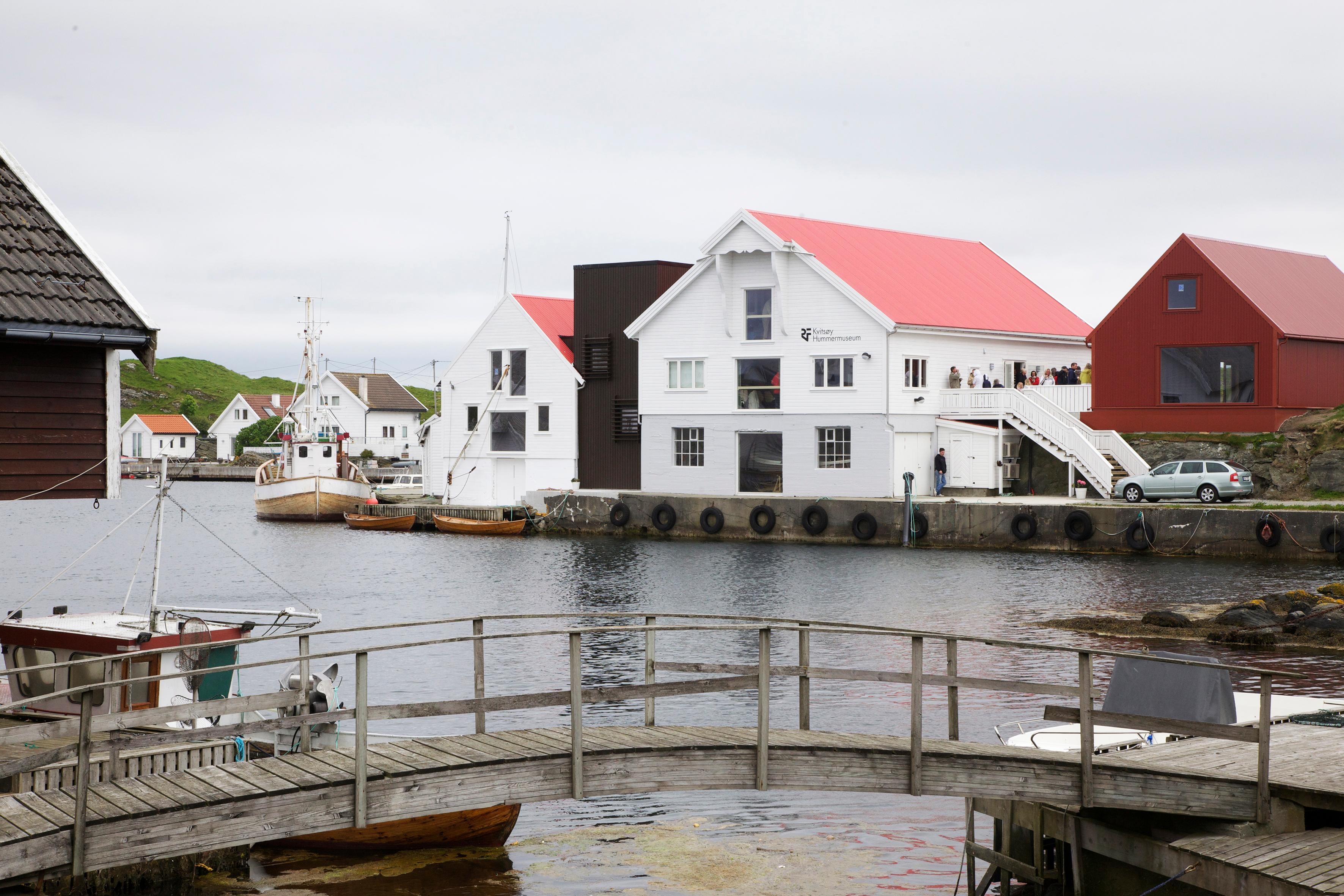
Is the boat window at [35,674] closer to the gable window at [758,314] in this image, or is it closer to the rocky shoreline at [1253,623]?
the rocky shoreline at [1253,623]

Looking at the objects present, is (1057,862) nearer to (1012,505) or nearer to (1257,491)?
(1012,505)

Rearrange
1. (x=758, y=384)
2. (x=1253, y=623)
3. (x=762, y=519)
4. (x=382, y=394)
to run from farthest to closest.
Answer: (x=382, y=394), (x=758, y=384), (x=762, y=519), (x=1253, y=623)

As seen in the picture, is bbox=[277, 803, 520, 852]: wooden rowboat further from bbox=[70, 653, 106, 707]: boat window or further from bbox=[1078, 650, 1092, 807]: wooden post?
bbox=[1078, 650, 1092, 807]: wooden post

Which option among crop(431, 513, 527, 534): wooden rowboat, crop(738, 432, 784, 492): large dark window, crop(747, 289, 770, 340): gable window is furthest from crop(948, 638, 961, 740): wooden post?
crop(431, 513, 527, 534): wooden rowboat

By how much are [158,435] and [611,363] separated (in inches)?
3944

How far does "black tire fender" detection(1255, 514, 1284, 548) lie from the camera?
40375 mm

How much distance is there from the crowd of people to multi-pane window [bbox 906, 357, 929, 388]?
128 centimetres

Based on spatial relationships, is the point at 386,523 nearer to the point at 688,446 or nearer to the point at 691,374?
the point at 688,446

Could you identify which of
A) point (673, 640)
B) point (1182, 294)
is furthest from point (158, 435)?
point (673, 640)

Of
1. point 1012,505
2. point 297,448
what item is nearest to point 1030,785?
point 1012,505

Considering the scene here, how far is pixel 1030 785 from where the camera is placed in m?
11.3

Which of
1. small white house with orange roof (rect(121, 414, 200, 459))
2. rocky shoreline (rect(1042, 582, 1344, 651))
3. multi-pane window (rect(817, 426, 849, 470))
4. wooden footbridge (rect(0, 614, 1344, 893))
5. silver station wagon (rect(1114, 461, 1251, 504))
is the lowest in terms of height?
rocky shoreline (rect(1042, 582, 1344, 651))

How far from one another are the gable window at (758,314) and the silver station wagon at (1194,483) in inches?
638

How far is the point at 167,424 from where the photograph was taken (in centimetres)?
14912
